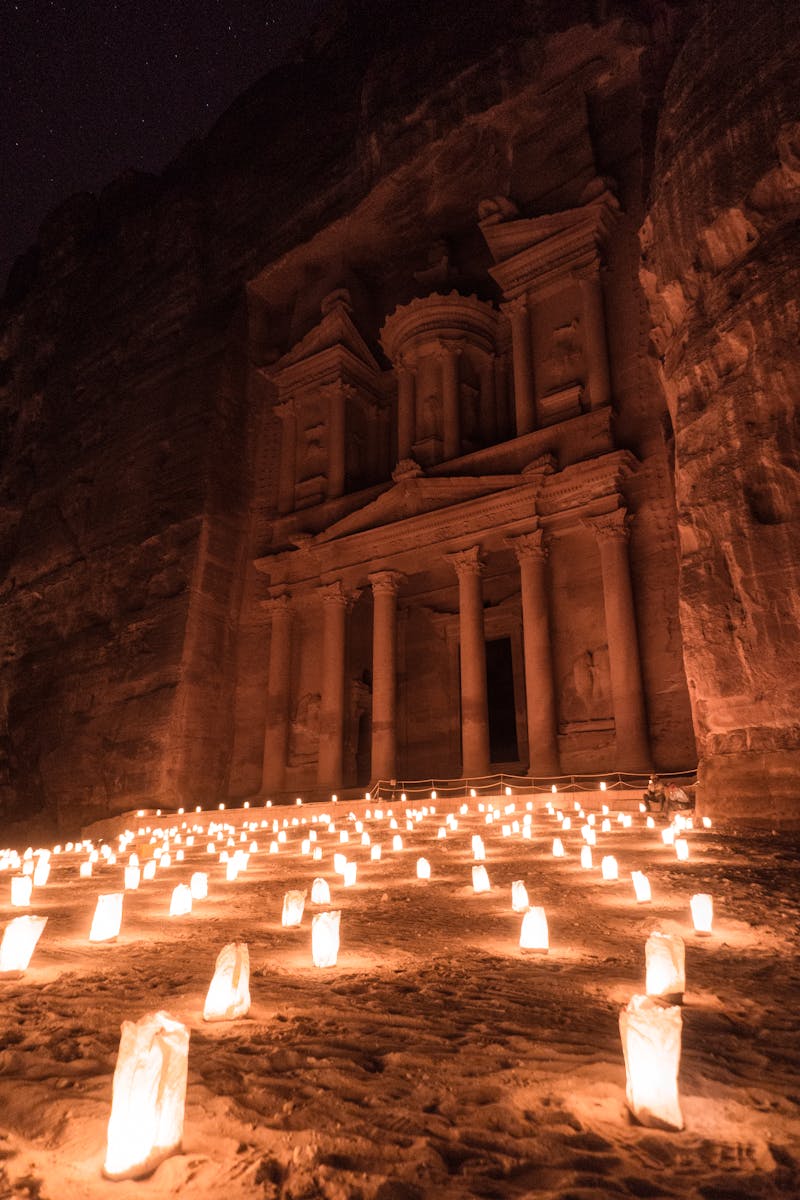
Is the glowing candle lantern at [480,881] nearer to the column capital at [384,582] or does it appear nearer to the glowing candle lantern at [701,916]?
the glowing candle lantern at [701,916]

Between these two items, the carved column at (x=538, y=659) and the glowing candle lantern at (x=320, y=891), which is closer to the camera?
the glowing candle lantern at (x=320, y=891)

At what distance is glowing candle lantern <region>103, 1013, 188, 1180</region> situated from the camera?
2027 millimetres

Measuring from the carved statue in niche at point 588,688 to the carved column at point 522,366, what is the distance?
750cm

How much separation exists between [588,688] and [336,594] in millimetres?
9024

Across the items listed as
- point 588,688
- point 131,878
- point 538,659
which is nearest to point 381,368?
point 538,659

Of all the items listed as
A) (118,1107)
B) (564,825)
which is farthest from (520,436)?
(118,1107)

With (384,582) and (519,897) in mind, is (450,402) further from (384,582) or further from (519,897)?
(519,897)

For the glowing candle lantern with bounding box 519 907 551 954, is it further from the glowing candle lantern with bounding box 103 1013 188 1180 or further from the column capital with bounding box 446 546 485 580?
the column capital with bounding box 446 546 485 580

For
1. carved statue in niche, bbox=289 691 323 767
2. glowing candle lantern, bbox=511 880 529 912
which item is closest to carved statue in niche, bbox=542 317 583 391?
carved statue in niche, bbox=289 691 323 767

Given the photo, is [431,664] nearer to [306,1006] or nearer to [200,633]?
[200,633]

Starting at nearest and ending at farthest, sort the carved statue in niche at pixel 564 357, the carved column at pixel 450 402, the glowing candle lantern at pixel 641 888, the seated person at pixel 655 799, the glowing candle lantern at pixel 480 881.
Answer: the glowing candle lantern at pixel 641 888, the glowing candle lantern at pixel 480 881, the seated person at pixel 655 799, the carved statue in niche at pixel 564 357, the carved column at pixel 450 402

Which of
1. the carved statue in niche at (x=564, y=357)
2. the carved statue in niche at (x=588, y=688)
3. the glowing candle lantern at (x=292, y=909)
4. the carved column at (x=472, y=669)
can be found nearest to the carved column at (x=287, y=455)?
the carved column at (x=472, y=669)

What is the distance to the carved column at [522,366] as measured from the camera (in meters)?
22.8

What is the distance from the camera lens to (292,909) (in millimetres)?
5215
